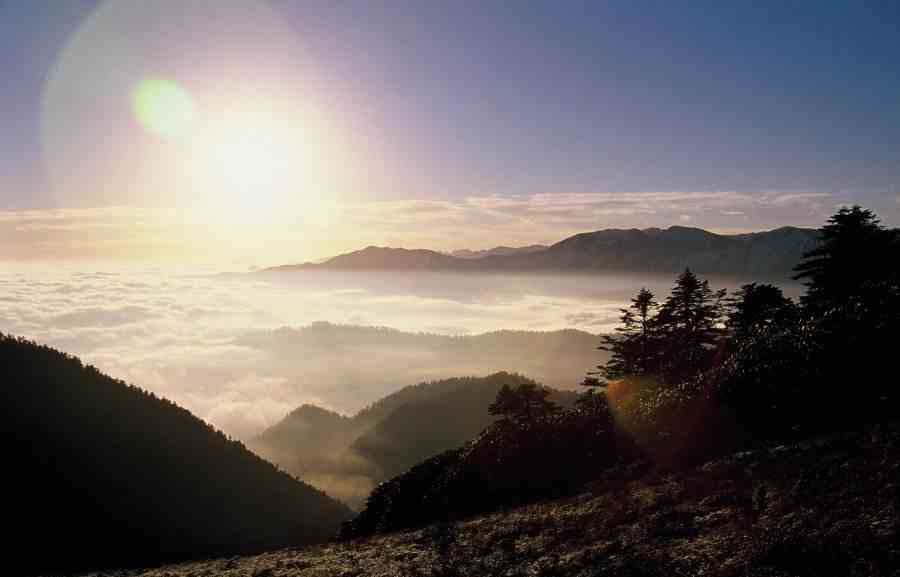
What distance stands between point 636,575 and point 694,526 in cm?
257

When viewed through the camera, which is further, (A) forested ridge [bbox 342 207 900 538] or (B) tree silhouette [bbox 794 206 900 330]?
(B) tree silhouette [bbox 794 206 900 330]

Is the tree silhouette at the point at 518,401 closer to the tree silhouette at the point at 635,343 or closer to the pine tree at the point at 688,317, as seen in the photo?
the tree silhouette at the point at 635,343

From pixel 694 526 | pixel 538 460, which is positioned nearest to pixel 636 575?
pixel 694 526

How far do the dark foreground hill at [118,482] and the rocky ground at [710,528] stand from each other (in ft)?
264

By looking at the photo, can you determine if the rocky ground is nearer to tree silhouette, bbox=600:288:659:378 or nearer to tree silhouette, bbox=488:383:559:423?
tree silhouette, bbox=488:383:559:423

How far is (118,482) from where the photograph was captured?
12244cm

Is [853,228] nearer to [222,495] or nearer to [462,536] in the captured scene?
[462,536]

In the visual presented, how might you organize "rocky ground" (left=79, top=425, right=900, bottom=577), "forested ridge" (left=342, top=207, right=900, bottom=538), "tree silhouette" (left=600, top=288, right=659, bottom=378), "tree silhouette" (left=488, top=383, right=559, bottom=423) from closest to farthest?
"rocky ground" (left=79, top=425, right=900, bottom=577)
"forested ridge" (left=342, top=207, right=900, bottom=538)
"tree silhouette" (left=600, top=288, right=659, bottom=378)
"tree silhouette" (left=488, top=383, right=559, bottom=423)

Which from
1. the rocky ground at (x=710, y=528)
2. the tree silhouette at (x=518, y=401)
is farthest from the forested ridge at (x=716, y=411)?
the tree silhouette at (x=518, y=401)

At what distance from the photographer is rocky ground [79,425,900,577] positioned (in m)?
11.2

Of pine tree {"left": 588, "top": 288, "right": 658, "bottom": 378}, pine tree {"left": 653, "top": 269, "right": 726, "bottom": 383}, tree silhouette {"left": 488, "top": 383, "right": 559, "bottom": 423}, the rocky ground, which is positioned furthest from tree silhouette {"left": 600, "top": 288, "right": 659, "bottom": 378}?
the rocky ground

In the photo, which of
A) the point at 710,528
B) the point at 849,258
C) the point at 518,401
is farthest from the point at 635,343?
the point at 710,528

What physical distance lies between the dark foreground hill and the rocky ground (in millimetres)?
80612

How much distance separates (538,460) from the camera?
1094 inches
